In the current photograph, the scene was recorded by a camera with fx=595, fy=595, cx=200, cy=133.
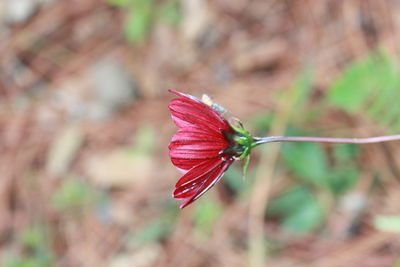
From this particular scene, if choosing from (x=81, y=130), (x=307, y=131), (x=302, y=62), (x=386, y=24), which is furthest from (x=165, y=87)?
(x=386, y=24)

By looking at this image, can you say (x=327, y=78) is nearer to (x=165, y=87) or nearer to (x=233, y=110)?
(x=233, y=110)

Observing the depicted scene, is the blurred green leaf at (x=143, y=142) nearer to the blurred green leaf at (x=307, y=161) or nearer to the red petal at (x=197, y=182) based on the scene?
the blurred green leaf at (x=307, y=161)

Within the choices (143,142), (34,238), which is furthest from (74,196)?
(143,142)

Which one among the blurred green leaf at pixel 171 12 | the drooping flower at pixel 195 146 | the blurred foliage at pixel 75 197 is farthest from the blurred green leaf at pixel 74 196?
the drooping flower at pixel 195 146

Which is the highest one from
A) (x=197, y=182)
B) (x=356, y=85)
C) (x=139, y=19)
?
(x=139, y=19)

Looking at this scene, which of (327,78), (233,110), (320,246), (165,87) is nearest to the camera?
(320,246)

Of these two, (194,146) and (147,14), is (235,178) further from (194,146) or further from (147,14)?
(194,146)
